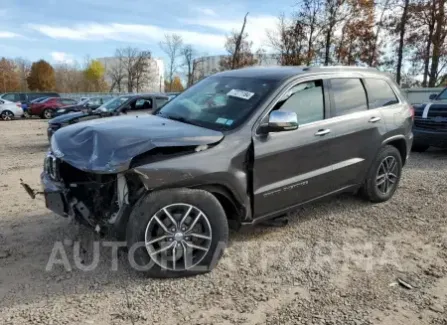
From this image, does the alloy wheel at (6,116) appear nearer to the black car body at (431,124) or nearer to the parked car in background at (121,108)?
the parked car in background at (121,108)

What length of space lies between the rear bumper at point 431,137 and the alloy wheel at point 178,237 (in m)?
7.13

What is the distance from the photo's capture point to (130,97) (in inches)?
429

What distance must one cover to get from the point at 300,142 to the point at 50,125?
26.6 ft

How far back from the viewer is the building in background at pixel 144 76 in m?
65.7

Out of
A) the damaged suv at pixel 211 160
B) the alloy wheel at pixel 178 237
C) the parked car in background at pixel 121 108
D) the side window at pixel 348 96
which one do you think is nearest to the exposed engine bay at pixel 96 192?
the damaged suv at pixel 211 160

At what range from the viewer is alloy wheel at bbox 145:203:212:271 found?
3232 mm

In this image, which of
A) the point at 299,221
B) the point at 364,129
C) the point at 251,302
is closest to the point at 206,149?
the point at 251,302

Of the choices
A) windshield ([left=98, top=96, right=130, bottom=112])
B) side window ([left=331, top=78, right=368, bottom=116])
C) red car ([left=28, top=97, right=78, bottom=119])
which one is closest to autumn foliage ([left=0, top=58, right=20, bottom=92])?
red car ([left=28, top=97, right=78, bottom=119])

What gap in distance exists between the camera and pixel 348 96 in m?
4.63

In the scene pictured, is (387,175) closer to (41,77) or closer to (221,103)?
(221,103)

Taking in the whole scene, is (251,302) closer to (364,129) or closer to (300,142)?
(300,142)

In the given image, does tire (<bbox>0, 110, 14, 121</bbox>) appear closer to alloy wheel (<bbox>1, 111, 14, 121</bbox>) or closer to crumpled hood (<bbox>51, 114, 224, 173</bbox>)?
alloy wheel (<bbox>1, 111, 14, 121</bbox>)

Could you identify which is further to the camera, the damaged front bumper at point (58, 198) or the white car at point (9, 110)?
the white car at point (9, 110)

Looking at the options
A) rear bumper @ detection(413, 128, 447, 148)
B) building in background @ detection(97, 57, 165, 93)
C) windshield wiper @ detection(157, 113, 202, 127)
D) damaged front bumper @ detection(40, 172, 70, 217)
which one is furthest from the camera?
building in background @ detection(97, 57, 165, 93)
